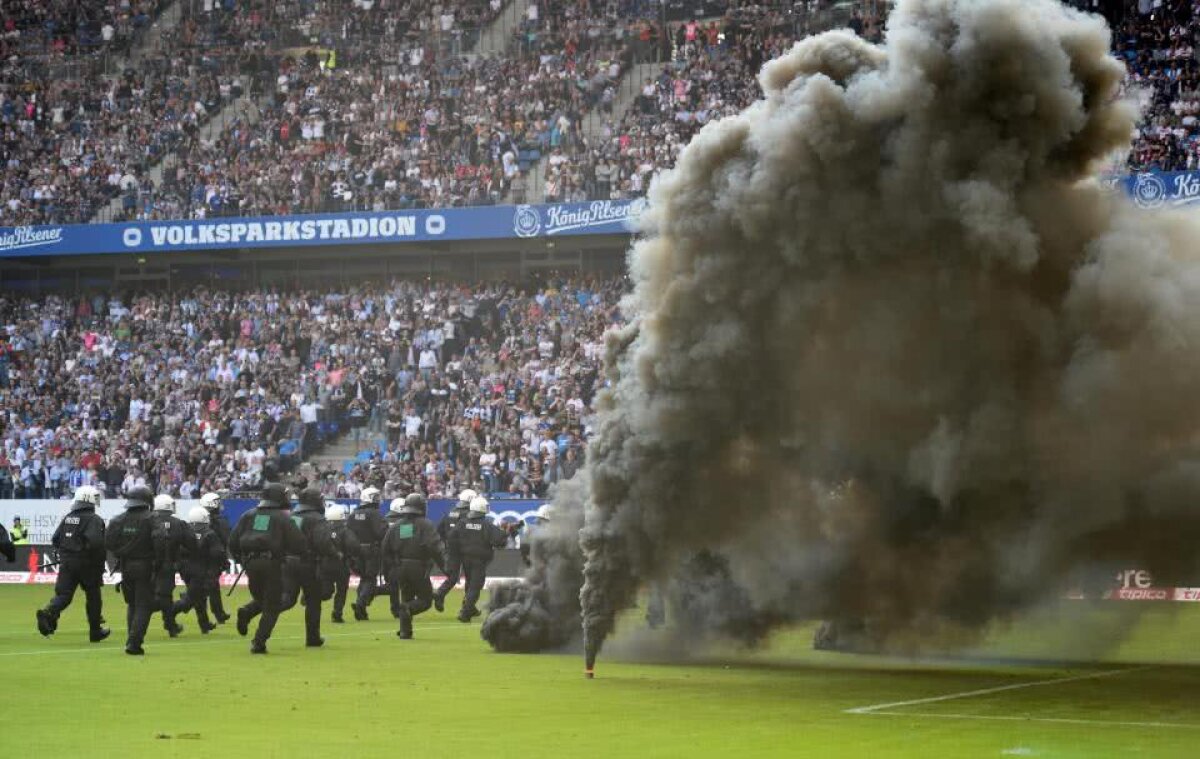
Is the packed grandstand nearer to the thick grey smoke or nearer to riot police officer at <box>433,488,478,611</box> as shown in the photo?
riot police officer at <box>433,488,478,611</box>

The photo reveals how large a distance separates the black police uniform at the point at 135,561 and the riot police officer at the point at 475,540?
23.5 ft

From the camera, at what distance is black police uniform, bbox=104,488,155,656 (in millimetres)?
23062

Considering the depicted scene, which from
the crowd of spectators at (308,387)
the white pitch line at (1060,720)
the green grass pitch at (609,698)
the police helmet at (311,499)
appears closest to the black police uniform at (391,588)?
the green grass pitch at (609,698)

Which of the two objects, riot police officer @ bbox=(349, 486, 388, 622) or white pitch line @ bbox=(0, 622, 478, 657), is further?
riot police officer @ bbox=(349, 486, 388, 622)

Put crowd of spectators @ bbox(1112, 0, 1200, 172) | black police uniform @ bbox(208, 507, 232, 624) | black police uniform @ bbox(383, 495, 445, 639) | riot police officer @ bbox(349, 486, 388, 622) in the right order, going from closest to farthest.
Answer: black police uniform @ bbox(383, 495, 445, 639), black police uniform @ bbox(208, 507, 232, 624), riot police officer @ bbox(349, 486, 388, 622), crowd of spectators @ bbox(1112, 0, 1200, 172)

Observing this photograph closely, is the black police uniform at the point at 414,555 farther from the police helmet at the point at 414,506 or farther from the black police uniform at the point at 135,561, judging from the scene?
the black police uniform at the point at 135,561

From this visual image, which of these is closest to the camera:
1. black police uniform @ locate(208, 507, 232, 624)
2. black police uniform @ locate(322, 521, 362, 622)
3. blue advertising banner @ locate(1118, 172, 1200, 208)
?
black police uniform @ locate(208, 507, 232, 624)

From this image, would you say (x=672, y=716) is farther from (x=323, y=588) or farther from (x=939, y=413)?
(x=323, y=588)

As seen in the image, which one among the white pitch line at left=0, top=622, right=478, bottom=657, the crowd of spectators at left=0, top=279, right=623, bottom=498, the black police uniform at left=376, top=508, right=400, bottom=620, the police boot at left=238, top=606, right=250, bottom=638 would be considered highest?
the crowd of spectators at left=0, top=279, right=623, bottom=498

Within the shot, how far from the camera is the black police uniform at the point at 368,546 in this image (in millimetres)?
30797

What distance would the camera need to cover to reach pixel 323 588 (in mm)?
25953

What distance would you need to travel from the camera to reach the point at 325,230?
163 feet

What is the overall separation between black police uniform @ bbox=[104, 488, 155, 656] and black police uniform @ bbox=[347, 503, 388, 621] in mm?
7418

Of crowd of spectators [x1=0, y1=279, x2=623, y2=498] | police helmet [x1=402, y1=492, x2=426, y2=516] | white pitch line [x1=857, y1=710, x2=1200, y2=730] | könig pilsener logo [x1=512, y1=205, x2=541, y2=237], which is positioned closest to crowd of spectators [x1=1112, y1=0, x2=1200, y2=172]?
crowd of spectators [x1=0, y1=279, x2=623, y2=498]
